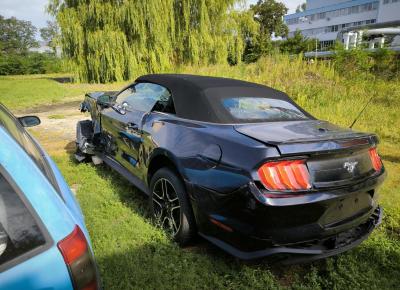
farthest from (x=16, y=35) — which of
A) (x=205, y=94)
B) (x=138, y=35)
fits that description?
(x=205, y=94)

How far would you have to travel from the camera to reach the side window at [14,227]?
4.02ft

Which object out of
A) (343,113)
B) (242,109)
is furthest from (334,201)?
(343,113)

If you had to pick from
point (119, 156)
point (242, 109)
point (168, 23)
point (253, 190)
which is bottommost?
point (119, 156)

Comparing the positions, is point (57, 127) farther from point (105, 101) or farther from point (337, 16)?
point (337, 16)

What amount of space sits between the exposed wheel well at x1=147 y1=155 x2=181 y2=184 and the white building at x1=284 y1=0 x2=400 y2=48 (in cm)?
5301

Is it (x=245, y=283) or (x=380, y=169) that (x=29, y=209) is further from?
(x=380, y=169)

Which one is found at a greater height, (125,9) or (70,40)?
(125,9)

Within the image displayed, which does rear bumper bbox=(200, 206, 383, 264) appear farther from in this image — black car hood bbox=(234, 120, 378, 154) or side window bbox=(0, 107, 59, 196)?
side window bbox=(0, 107, 59, 196)

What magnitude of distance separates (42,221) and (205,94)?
7.27 ft

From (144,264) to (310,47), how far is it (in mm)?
43629

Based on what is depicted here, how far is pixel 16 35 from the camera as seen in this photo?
293 ft

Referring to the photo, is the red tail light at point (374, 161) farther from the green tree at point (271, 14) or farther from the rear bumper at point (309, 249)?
the green tree at point (271, 14)

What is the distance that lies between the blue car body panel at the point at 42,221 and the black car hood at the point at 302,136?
1455mm

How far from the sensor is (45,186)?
1398 mm
